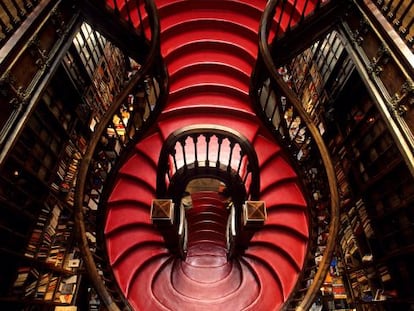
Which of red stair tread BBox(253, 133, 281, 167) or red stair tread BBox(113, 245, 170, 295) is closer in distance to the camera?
red stair tread BBox(113, 245, 170, 295)

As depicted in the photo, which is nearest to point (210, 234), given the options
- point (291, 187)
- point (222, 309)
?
point (222, 309)

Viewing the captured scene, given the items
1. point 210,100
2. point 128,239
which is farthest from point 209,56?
point 128,239

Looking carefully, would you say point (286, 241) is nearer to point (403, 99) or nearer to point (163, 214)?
point (163, 214)

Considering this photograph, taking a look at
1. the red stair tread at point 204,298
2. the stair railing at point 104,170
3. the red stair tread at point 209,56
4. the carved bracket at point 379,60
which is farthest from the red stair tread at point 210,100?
the red stair tread at point 204,298

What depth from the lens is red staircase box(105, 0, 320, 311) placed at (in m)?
3.30

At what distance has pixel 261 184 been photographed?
3.39 m

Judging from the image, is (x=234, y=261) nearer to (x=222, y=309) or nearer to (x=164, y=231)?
(x=222, y=309)

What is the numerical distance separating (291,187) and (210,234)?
2453 millimetres

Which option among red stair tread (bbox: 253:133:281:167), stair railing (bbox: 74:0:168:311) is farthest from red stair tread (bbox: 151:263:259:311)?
red stair tread (bbox: 253:133:281:167)

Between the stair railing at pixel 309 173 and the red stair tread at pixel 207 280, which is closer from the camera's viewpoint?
the stair railing at pixel 309 173

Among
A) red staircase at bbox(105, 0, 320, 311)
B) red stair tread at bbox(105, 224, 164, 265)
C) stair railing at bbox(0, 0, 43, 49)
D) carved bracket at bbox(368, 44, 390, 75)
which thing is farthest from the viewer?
red staircase at bbox(105, 0, 320, 311)

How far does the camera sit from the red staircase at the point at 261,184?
3305 millimetres

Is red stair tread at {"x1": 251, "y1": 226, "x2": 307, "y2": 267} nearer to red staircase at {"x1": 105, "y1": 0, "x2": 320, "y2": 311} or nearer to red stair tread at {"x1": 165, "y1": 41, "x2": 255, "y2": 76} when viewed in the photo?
red staircase at {"x1": 105, "y1": 0, "x2": 320, "y2": 311}

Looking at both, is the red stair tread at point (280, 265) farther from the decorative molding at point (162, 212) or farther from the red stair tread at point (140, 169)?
the red stair tread at point (140, 169)
